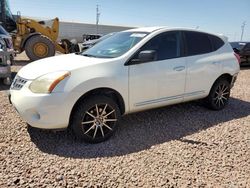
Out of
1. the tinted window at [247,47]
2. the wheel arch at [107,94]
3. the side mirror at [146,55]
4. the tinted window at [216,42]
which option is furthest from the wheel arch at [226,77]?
the tinted window at [247,47]

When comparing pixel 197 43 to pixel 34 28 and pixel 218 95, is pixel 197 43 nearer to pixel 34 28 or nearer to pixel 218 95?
pixel 218 95

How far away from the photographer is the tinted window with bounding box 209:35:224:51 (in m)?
5.23

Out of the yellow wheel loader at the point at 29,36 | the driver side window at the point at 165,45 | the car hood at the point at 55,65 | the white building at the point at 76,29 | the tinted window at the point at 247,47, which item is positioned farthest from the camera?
the white building at the point at 76,29

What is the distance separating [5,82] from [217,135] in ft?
18.4

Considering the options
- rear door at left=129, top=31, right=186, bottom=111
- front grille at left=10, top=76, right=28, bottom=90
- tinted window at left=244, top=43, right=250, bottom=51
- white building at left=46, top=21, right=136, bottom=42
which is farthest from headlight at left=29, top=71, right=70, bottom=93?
white building at left=46, top=21, right=136, bottom=42

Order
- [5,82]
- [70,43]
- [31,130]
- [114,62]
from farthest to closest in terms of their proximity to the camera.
Result: [70,43], [5,82], [31,130], [114,62]

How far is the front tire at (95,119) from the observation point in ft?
11.7

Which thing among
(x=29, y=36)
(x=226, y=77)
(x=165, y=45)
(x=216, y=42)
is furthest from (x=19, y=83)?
(x=29, y=36)

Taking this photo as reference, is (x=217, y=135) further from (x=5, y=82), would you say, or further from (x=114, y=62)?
(x=5, y=82)

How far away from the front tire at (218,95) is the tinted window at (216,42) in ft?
2.33

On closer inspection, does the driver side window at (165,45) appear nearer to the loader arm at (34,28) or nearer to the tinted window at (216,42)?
the tinted window at (216,42)

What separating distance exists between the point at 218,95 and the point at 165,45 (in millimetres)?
1821

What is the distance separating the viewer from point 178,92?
15.0 feet

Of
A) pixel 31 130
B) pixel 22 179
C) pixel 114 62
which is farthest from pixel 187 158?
pixel 31 130
